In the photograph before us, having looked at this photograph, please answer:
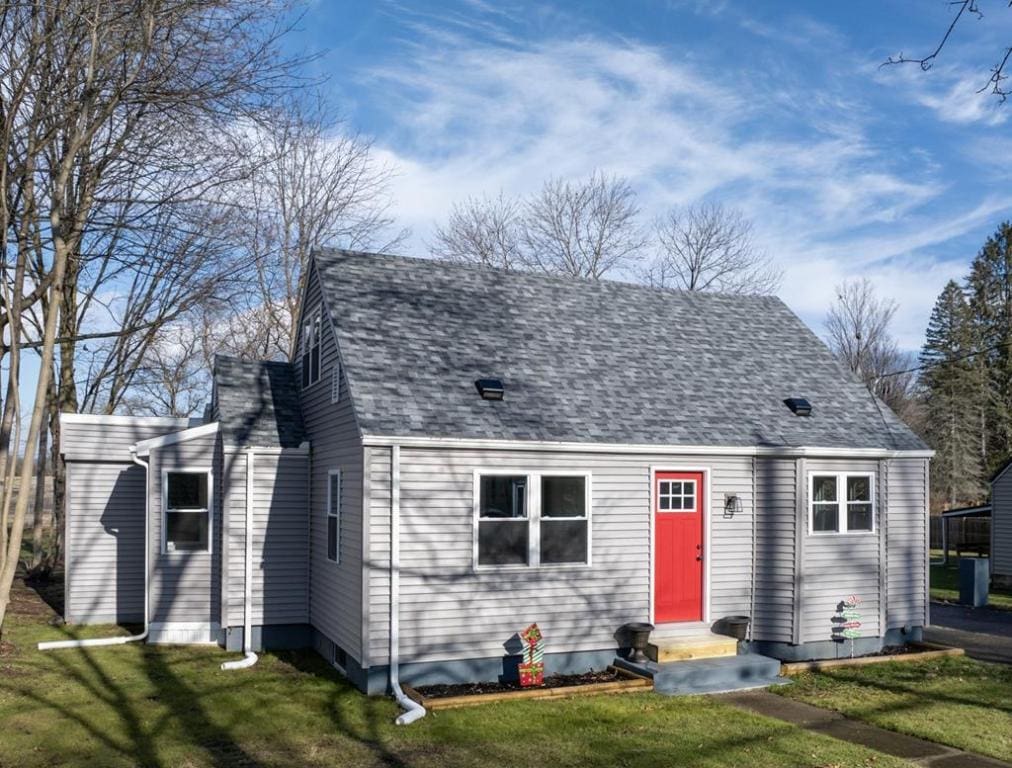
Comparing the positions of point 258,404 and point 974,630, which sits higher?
point 258,404

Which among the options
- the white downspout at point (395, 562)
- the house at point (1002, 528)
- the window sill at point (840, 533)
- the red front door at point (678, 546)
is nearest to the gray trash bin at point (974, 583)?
the house at point (1002, 528)

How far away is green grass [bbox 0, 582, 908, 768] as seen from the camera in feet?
28.7

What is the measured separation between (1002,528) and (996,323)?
26181 mm

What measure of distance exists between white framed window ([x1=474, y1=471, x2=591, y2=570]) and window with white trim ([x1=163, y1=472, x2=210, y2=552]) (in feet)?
17.3

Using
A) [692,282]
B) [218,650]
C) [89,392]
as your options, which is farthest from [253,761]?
[692,282]

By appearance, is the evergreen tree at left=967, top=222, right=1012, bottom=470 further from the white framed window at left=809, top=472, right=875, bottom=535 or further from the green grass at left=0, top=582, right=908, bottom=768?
the green grass at left=0, top=582, right=908, bottom=768

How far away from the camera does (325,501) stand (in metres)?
13.3

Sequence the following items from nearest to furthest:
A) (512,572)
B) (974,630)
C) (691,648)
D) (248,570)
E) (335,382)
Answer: (512,572) → (691,648) → (335,382) → (248,570) → (974,630)

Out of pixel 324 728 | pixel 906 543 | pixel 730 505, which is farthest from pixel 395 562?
pixel 906 543

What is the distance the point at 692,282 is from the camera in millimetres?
36281

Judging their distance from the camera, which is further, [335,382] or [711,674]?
[335,382]

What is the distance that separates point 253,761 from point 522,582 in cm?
441

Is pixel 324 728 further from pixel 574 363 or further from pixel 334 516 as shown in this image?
pixel 574 363

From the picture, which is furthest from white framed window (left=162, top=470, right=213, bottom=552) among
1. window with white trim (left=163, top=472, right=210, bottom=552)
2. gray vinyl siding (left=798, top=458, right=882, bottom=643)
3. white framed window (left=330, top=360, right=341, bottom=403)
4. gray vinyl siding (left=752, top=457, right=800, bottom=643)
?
gray vinyl siding (left=798, top=458, right=882, bottom=643)
